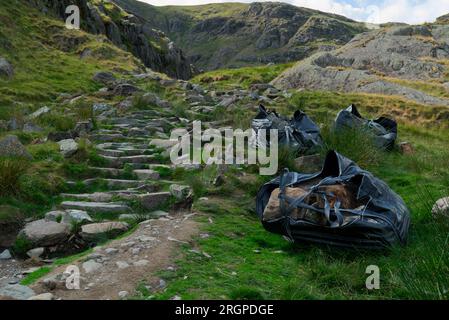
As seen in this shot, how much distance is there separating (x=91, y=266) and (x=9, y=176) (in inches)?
93.5

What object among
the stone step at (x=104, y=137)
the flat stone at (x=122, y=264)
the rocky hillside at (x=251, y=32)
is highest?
the rocky hillside at (x=251, y=32)

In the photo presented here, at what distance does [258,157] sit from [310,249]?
117 inches

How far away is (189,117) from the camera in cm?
A: 1209

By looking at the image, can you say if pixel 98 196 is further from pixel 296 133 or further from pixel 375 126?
pixel 375 126

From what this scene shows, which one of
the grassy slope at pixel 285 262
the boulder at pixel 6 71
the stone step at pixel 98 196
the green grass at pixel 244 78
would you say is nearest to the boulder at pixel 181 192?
the grassy slope at pixel 285 262

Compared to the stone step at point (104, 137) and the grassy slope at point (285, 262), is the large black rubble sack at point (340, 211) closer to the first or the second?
the grassy slope at point (285, 262)

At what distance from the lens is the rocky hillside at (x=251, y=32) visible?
129 metres

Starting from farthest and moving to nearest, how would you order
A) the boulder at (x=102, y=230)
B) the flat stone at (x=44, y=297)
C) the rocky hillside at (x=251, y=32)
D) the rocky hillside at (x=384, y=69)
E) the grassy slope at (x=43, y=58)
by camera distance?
the rocky hillside at (x=251, y=32) → the rocky hillside at (x=384, y=69) → the grassy slope at (x=43, y=58) → the boulder at (x=102, y=230) → the flat stone at (x=44, y=297)

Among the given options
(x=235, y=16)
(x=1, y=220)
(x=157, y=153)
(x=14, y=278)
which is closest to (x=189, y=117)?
(x=157, y=153)

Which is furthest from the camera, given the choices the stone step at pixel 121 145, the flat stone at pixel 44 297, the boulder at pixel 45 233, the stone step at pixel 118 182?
the stone step at pixel 121 145

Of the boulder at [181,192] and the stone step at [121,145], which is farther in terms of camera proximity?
the stone step at [121,145]

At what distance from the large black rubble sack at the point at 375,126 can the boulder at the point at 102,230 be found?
5097 millimetres

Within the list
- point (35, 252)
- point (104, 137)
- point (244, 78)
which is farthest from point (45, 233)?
point (244, 78)

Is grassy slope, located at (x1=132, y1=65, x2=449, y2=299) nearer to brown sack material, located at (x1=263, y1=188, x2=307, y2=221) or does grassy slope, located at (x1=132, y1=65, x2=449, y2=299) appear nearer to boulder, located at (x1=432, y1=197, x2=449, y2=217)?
boulder, located at (x1=432, y1=197, x2=449, y2=217)
